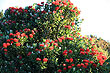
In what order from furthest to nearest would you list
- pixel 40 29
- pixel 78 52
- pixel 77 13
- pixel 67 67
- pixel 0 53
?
pixel 77 13 < pixel 40 29 < pixel 0 53 < pixel 78 52 < pixel 67 67

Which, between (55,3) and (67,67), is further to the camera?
(55,3)

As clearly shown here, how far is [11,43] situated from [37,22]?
65.2 inches

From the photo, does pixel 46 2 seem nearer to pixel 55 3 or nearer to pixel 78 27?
pixel 55 3

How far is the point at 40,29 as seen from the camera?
7418 millimetres

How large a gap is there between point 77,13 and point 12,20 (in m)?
3.46

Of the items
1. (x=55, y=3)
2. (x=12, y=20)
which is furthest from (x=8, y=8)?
Result: (x=55, y=3)

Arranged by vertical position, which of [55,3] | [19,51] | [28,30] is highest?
[55,3]

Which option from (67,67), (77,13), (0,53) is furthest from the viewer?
(77,13)

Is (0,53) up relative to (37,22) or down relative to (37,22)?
down

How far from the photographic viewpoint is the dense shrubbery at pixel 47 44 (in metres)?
5.92

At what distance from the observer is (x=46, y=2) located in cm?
759

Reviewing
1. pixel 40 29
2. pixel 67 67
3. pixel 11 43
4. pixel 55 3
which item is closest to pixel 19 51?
pixel 11 43

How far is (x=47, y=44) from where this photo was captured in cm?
594

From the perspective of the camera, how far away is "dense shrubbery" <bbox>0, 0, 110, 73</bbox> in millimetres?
5918
